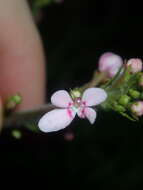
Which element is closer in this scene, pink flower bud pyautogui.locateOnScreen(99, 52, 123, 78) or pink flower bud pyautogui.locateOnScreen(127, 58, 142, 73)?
pink flower bud pyautogui.locateOnScreen(127, 58, 142, 73)

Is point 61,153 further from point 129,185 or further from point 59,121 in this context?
point 59,121

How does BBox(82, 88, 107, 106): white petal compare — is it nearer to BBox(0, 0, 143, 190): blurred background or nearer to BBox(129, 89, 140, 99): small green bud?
BBox(129, 89, 140, 99): small green bud

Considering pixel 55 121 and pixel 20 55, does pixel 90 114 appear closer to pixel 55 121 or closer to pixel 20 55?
pixel 55 121

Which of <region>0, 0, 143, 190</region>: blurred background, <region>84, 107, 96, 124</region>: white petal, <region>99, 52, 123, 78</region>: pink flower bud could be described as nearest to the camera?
<region>84, 107, 96, 124</region>: white petal

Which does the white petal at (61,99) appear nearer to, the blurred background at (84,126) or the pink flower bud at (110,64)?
the pink flower bud at (110,64)

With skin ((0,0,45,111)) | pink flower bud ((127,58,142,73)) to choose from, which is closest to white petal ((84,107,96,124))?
pink flower bud ((127,58,142,73))

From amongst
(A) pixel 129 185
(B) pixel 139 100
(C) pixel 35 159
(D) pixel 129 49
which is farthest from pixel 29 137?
(B) pixel 139 100

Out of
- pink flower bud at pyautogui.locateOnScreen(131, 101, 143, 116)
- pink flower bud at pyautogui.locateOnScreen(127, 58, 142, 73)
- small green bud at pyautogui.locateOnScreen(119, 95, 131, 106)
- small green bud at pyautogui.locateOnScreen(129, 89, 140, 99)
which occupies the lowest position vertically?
pink flower bud at pyautogui.locateOnScreen(131, 101, 143, 116)
